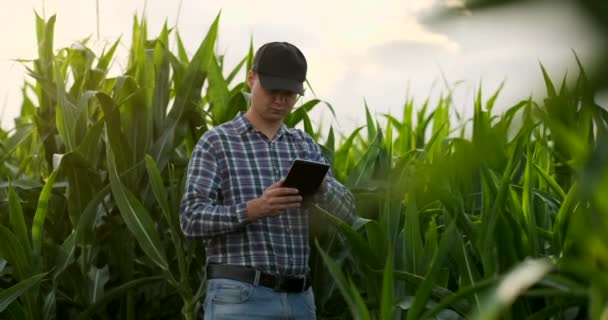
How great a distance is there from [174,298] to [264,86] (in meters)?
1.19

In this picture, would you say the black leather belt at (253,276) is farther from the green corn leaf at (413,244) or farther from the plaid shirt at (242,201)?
the green corn leaf at (413,244)

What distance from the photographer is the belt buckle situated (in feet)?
6.86

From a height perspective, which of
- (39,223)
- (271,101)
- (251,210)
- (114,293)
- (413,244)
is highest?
(271,101)

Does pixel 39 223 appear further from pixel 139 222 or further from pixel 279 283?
pixel 279 283

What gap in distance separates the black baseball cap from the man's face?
2 cm

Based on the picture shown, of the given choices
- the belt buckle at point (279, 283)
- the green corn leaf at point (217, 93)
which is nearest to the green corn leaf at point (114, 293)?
the green corn leaf at point (217, 93)

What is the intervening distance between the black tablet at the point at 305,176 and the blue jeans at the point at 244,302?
255 mm

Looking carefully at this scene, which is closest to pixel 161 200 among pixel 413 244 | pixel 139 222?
pixel 139 222

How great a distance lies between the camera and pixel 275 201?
1.94 metres

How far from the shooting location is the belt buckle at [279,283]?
2.09 m

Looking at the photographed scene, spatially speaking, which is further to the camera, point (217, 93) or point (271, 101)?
point (217, 93)

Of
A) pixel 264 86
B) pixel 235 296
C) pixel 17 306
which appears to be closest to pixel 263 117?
pixel 264 86

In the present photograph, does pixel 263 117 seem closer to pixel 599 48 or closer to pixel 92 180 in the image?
pixel 92 180

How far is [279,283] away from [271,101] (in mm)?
430
